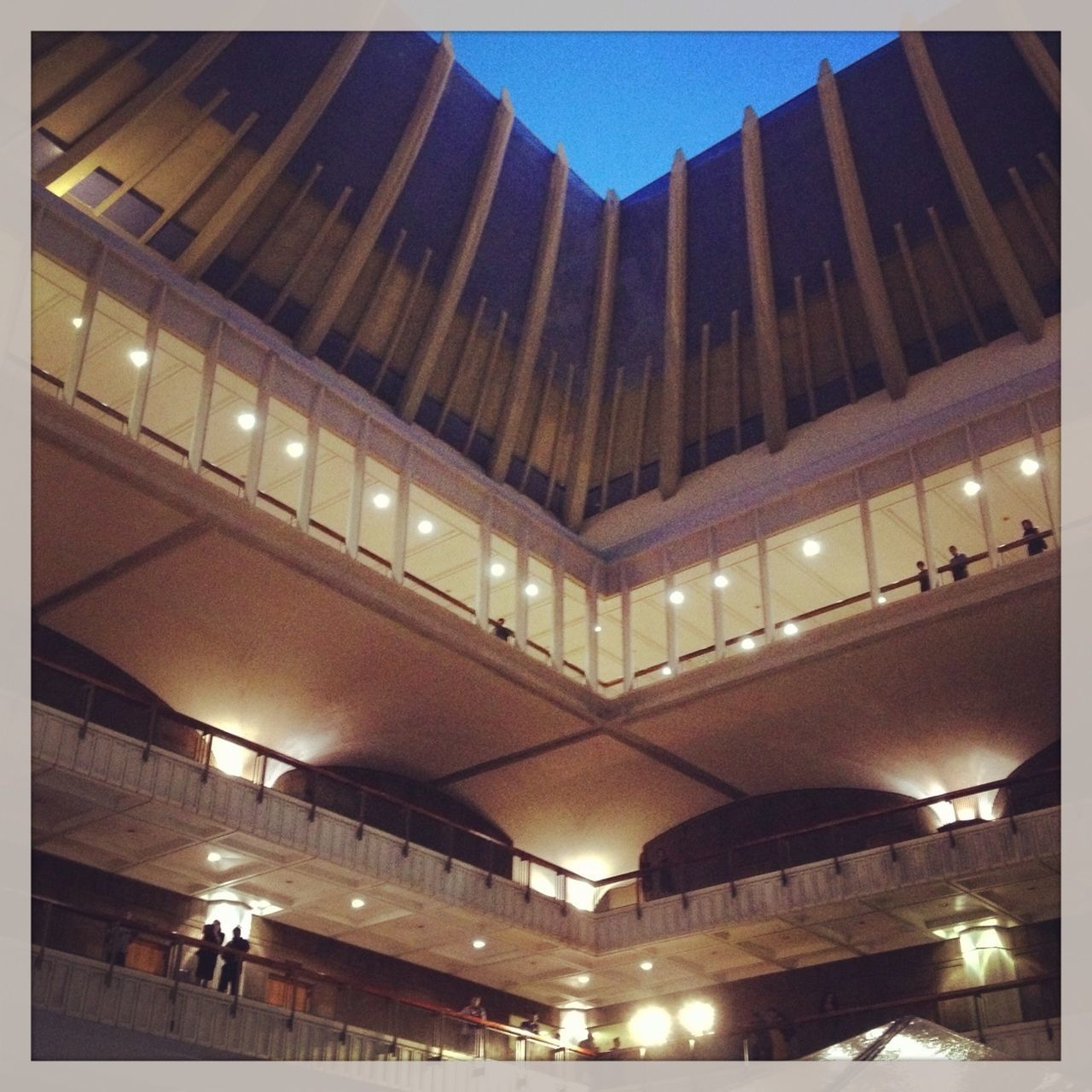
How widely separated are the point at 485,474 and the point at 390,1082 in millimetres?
11286

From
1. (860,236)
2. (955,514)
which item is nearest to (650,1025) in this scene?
(955,514)

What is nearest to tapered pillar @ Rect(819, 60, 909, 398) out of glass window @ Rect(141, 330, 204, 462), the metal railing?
the metal railing

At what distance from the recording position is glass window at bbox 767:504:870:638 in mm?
21469

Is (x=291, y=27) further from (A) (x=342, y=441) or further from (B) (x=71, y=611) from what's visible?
(B) (x=71, y=611)

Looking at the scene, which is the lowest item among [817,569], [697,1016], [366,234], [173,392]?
[697,1016]

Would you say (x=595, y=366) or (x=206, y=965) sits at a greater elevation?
(x=595, y=366)

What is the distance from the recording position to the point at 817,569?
899 inches

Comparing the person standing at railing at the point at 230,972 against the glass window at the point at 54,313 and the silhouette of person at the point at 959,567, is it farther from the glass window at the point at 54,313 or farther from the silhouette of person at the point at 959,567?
the silhouette of person at the point at 959,567

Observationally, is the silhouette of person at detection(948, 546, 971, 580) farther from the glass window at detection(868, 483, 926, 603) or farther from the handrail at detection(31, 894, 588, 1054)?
the handrail at detection(31, 894, 588, 1054)

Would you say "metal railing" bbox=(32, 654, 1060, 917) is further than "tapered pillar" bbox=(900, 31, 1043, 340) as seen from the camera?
No

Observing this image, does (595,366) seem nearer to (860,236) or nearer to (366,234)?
(366,234)

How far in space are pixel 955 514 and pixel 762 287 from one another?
524 centimetres

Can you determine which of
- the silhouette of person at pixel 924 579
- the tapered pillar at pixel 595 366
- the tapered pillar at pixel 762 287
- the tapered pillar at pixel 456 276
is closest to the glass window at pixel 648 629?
the tapered pillar at pixel 595 366

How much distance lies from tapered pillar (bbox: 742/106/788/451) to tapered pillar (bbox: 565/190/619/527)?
9.68ft
